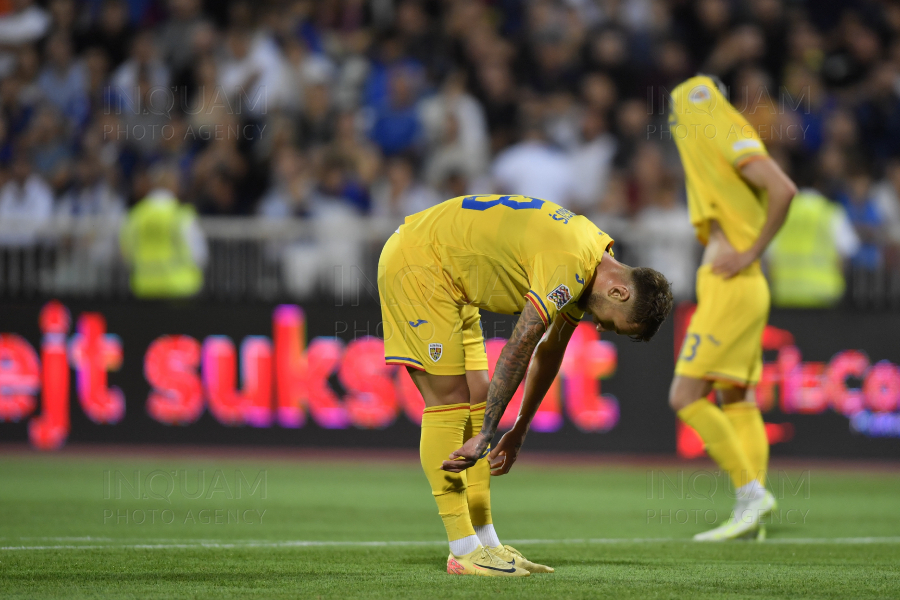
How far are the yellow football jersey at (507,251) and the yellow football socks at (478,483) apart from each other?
1.70 feet

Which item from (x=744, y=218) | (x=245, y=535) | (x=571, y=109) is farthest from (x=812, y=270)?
(x=245, y=535)

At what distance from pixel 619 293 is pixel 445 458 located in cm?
101

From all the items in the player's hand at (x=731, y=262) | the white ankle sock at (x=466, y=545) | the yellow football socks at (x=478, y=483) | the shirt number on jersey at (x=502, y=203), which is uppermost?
the shirt number on jersey at (x=502, y=203)

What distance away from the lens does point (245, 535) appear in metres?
6.23

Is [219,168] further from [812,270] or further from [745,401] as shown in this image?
[745,401]

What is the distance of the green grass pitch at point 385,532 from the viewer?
450 centimetres

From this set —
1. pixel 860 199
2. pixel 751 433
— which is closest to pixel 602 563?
pixel 751 433

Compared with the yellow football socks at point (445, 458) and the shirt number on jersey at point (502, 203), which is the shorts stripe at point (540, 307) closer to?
the shirt number on jersey at point (502, 203)

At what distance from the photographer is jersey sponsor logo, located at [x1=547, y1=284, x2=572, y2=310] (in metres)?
4.33

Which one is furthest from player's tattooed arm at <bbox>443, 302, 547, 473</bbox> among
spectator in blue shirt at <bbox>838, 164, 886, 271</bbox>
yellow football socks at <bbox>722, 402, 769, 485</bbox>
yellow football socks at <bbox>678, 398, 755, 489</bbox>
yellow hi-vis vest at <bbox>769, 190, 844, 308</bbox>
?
spectator in blue shirt at <bbox>838, 164, 886, 271</bbox>

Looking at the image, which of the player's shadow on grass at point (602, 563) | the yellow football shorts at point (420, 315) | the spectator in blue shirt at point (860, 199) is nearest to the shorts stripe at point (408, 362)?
the yellow football shorts at point (420, 315)

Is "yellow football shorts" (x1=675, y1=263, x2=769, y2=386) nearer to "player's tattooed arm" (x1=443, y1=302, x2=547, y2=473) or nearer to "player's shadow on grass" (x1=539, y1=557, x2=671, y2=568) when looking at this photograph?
"player's shadow on grass" (x1=539, y1=557, x2=671, y2=568)

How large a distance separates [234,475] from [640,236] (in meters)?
4.41

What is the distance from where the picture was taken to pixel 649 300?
174 inches
